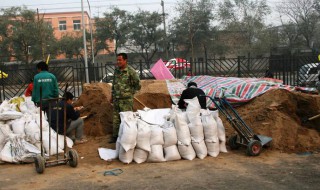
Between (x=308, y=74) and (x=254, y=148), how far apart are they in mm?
9669

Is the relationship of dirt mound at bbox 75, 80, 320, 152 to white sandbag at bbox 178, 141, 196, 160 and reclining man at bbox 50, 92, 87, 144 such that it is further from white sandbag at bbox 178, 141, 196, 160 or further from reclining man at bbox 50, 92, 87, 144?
white sandbag at bbox 178, 141, 196, 160

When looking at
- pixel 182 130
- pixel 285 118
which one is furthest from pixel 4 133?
pixel 285 118

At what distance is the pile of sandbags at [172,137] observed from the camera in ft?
17.9

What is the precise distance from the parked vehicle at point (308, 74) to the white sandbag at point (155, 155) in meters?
9.01

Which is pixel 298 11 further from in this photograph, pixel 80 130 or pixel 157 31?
pixel 80 130

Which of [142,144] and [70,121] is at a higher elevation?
[70,121]

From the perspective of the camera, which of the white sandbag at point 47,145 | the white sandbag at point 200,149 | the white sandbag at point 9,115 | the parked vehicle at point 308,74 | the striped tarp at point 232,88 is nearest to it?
the white sandbag at point 200,149

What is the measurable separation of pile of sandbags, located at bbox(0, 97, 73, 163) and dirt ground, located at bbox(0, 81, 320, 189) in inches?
7.1

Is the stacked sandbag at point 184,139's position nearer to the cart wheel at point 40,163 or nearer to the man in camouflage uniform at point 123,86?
the man in camouflage uniform at point 123,86

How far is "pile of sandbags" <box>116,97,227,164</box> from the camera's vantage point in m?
5.47

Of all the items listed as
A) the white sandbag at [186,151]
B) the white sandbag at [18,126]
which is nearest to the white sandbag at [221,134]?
the white sandbag at [186,151]

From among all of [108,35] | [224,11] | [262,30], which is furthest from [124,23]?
[262,30]

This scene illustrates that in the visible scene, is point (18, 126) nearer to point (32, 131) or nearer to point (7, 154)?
point (32, 131)

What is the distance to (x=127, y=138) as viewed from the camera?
5.38 m
